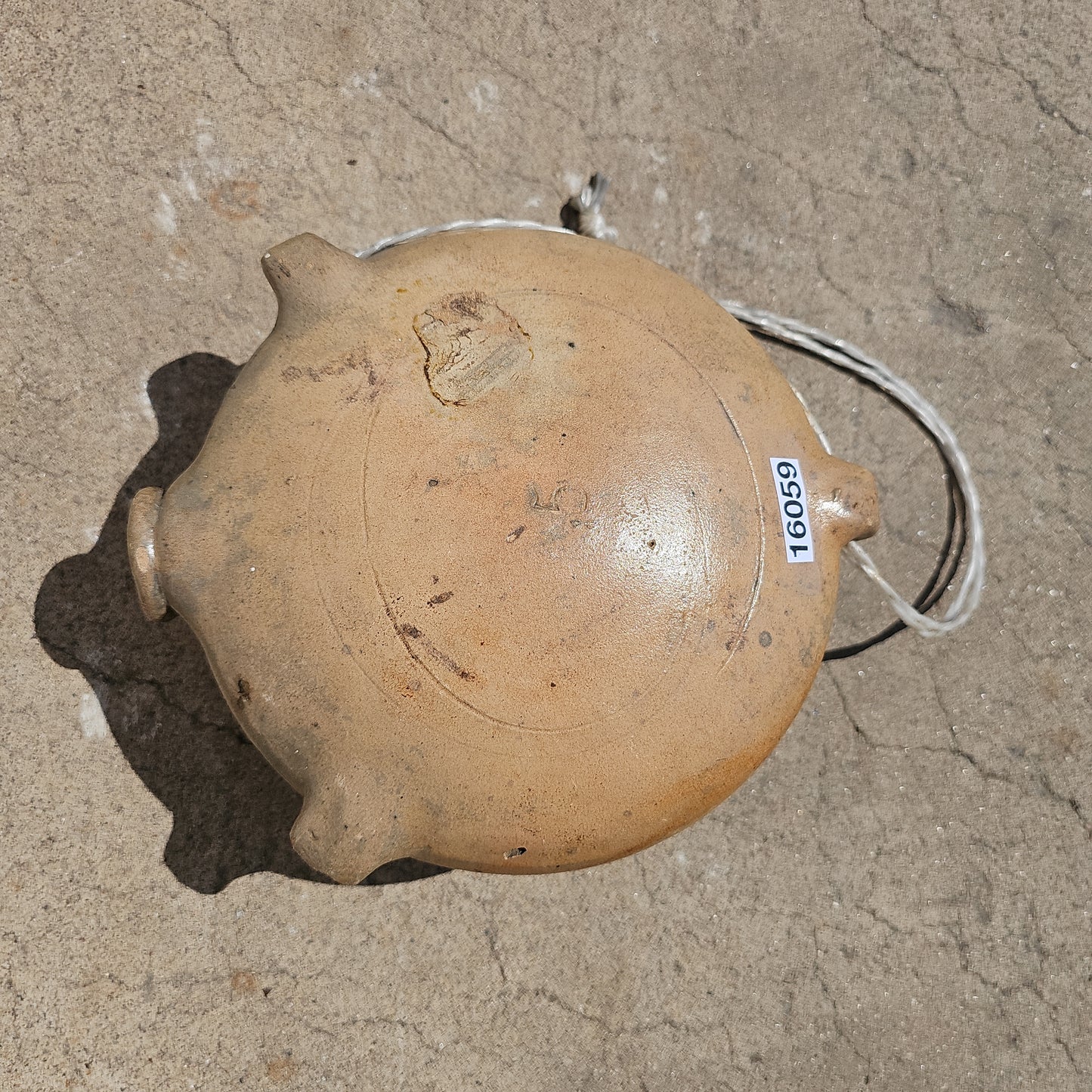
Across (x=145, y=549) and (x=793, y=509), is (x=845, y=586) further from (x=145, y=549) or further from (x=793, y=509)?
(x=145, y=549)

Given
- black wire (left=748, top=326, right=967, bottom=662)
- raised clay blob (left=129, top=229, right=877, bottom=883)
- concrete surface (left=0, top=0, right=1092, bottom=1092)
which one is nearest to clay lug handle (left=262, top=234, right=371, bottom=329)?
raised clay blob (left=129, top=229, right=877, bottom=883)

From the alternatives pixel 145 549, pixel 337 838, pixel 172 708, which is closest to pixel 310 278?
pixel 145 549

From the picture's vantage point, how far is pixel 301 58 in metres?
2.06

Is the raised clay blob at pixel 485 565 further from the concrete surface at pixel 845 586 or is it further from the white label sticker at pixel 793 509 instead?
the concrete surface at pixel 845 586

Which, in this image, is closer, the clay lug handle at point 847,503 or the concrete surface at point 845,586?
the clay lug handle at point 847,503

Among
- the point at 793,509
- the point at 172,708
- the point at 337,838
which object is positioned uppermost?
the point at 793,509

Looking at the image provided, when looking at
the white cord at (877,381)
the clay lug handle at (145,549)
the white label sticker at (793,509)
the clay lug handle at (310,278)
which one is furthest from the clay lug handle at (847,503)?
the clay lug handle at (145,549)

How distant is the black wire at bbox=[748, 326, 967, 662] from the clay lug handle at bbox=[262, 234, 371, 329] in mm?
1129

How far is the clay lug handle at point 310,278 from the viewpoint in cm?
145

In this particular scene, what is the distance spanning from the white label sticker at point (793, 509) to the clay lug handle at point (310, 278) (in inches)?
28.9

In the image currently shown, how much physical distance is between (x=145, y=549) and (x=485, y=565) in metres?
0.53

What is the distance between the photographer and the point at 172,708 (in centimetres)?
190

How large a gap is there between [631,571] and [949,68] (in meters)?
1.91

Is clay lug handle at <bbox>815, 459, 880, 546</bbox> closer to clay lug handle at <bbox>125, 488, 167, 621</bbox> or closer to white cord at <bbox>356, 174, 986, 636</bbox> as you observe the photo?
white cord at <bbox>356, 174, 986, 636</bbox>
